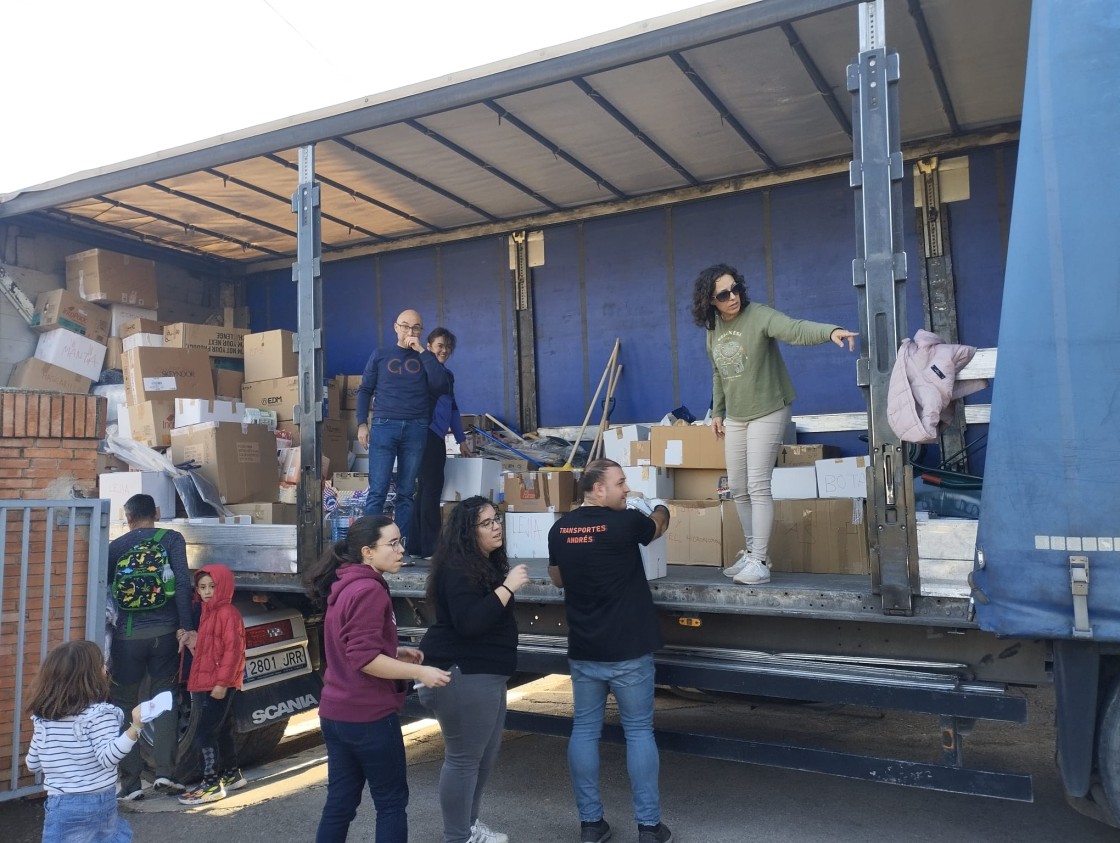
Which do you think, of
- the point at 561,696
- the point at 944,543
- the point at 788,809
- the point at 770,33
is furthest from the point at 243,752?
the point at 770,33

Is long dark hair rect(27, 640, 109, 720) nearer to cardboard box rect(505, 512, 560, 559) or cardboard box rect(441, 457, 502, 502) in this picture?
cardboard box rect(505, 512, 560, 559)

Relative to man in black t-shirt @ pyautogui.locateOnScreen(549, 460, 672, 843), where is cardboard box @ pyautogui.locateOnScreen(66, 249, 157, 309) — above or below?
above

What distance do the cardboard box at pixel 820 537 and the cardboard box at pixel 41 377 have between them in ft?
20.0

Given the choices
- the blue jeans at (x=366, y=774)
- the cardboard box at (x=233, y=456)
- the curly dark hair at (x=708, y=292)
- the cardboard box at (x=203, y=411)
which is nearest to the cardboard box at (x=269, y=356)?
the cardboard box at (x=203, y=411)

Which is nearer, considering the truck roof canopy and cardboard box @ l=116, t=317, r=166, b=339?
the truck roof canopy

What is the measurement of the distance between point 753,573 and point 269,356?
5.58 m

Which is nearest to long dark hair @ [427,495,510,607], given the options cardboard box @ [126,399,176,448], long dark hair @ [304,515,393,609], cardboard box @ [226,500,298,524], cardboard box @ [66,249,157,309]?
long dark hair @ [304,515,393,609]

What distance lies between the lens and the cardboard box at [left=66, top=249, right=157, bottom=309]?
26.3ft

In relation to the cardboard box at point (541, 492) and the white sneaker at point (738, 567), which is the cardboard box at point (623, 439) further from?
the white sneaker at point (738, 567)

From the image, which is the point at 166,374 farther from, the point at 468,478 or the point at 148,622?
the point at 468,478

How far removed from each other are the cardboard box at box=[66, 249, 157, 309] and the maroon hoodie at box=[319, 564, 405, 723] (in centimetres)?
606

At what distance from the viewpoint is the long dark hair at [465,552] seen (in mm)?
3596

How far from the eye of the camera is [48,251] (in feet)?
26.6

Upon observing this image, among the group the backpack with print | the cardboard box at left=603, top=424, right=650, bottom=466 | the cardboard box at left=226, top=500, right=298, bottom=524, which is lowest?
the backpack with print
